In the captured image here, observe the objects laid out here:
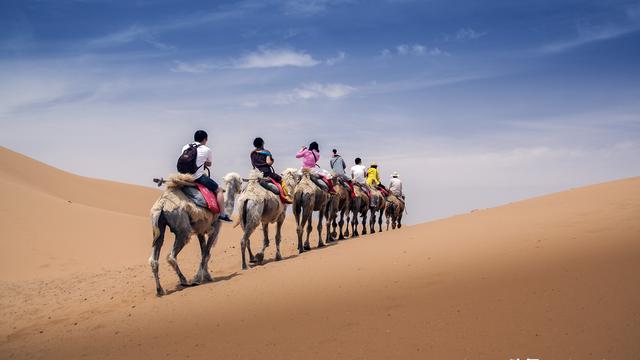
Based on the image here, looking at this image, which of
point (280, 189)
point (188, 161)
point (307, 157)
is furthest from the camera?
point (307, 157)

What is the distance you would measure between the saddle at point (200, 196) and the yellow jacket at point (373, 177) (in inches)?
534

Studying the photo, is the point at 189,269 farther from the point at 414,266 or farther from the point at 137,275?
the point at 414,266

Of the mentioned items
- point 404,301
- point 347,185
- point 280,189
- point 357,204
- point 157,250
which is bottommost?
point 404,301

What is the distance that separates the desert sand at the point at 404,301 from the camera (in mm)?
6543

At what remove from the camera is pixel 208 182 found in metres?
12.2

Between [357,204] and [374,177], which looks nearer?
[357,204]

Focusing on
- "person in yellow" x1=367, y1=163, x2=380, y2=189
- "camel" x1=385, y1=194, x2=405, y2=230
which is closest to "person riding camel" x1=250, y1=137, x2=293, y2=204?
"person in yellow" x1=367, y1=163, x2=380, y2=189

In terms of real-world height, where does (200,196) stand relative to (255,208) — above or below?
above

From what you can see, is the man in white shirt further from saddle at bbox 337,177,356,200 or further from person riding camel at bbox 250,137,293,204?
person riding camel at bbox 250,137,293,204

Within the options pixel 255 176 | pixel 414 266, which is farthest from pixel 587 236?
pixel 255 176

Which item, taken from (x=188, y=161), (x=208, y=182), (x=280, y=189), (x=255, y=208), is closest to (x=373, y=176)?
(x=280, y=189)

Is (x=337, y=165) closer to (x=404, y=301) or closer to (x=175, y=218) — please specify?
(x=175, y=218)

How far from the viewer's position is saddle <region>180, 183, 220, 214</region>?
38.8ft

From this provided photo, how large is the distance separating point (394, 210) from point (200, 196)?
1804 cm
